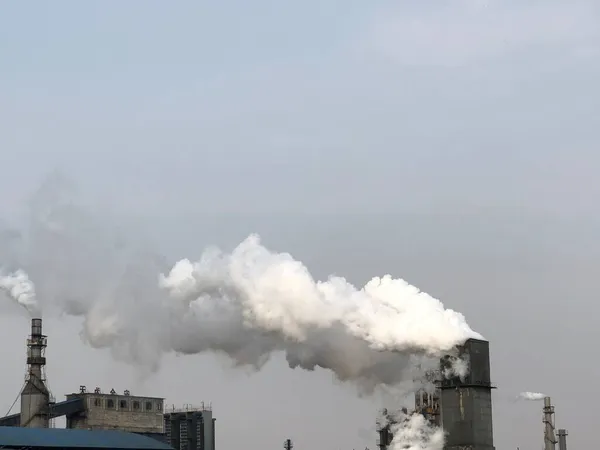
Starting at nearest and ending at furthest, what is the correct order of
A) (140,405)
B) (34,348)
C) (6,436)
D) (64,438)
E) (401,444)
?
(401,444), (6,436), (64,438), (34,348), (140,405)

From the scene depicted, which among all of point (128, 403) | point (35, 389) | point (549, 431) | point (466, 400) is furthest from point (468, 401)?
point (128, 403)

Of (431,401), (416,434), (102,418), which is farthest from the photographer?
(102,418)

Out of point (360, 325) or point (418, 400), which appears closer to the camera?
point (360, 325)

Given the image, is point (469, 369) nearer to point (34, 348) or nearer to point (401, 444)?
point (401, 444)

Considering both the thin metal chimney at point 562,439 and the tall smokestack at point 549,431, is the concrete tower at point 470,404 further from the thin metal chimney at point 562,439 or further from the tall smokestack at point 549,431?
the thin metal chimney at point 562,439

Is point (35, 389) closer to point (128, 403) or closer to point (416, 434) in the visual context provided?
point (128, 403)

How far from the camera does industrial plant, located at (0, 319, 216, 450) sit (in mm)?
122625

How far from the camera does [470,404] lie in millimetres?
91750

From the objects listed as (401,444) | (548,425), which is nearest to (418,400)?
(401,444)

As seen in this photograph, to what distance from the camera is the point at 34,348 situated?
12319cm

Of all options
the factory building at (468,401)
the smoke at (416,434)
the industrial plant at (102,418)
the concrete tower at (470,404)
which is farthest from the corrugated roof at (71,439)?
the concrete tower at (470,404)

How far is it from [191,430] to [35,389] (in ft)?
117

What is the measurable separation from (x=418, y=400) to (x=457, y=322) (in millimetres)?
8583

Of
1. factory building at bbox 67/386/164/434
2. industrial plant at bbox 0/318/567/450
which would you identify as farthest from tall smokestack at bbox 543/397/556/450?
factory building at bbox 67/386/164/434
